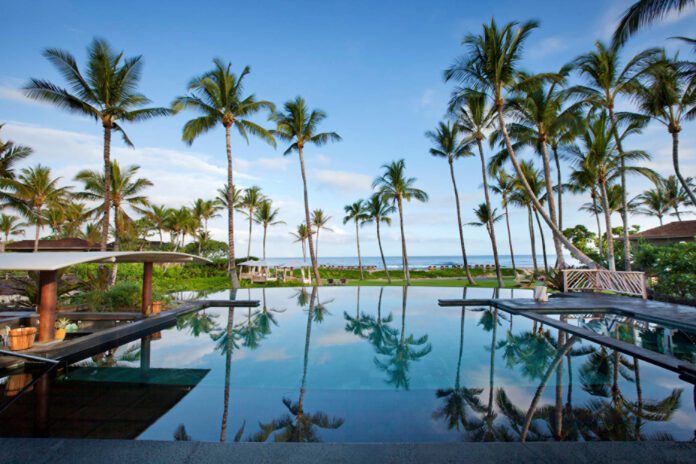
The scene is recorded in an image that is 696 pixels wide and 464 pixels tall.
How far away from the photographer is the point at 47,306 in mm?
5293

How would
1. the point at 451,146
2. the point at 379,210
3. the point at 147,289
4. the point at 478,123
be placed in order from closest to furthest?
the point at 147,289
the point at 478,123
the point at 451,146
the point at 379,210

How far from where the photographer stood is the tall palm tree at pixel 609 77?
42.5ft

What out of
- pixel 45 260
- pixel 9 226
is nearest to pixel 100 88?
pixel 45 260

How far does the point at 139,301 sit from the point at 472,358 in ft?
30.7

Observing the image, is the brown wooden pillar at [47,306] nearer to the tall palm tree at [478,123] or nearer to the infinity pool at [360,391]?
the infinity pool at [360,391]

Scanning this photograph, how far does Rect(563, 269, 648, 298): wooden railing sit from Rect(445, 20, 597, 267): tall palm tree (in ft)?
2.50

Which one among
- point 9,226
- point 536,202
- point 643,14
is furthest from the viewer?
point 9,226

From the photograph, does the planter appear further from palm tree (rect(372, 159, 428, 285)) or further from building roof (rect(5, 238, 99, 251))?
building roof (rect(5, 238, 99, 251))

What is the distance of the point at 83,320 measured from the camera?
294 inches

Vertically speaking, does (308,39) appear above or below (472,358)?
above

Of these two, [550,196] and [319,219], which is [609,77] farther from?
[319,219]

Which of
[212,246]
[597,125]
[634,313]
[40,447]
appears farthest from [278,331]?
[212,246]

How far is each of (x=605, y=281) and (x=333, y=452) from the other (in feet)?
44.0

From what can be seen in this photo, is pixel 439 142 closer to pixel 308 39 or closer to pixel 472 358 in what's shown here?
pixel 308 39
